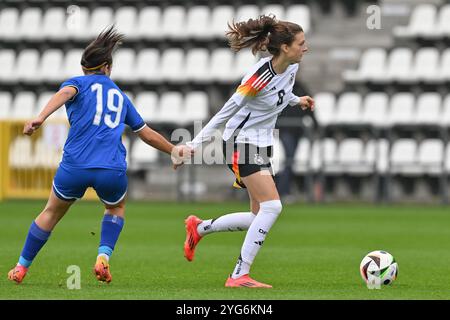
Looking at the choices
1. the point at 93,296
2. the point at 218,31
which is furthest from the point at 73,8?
the point at 93,296

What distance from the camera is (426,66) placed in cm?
2403

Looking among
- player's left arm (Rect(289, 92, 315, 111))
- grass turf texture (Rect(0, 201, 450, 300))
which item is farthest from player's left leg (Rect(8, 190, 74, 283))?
player's left arm (Rect(289, 92, 315, 111))

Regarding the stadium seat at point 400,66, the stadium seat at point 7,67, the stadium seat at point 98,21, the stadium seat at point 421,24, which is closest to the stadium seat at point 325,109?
the stadium seat at point 400,66

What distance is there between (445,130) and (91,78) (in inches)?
602

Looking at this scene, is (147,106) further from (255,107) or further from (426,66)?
(255,107)

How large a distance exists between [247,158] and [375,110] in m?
15.6

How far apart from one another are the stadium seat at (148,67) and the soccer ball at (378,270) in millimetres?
17923

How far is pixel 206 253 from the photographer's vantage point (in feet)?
39.5

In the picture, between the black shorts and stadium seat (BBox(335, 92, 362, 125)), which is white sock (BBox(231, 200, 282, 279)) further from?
stadium seat (BBox(335, 92, 362, 125))

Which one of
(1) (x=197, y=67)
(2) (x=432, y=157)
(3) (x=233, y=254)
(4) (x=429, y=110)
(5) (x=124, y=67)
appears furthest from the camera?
Result: (5) (x=124, y=67)

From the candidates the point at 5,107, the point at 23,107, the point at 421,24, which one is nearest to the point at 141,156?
the point at 23,107

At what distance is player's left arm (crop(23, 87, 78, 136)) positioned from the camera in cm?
765

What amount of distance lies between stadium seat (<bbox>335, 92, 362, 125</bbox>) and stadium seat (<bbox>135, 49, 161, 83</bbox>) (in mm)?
4666

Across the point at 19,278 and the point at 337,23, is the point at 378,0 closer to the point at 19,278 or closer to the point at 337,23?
the point at 337,23
